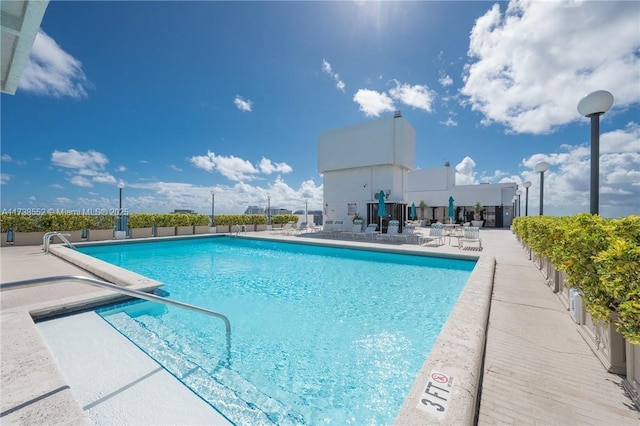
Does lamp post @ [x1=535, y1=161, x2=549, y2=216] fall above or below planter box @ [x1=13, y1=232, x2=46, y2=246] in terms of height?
above

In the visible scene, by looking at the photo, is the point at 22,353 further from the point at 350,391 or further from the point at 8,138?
the point at 8,138

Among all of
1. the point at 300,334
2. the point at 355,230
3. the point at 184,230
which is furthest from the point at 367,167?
the point at 300,334

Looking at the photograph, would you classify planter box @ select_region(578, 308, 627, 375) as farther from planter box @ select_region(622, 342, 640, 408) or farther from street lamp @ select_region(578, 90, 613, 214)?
street lamp @ select_region(578, 90, 613, 214)

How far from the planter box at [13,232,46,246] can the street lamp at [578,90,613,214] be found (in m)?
19.7

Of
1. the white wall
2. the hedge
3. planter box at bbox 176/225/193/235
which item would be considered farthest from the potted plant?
planter box at bbox 176/225/193/235

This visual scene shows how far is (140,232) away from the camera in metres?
15.0

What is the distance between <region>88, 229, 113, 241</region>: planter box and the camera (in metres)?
13.5

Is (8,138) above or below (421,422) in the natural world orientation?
above

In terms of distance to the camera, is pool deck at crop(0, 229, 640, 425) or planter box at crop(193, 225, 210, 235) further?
planter box at crop(193, 225, 210, 235)

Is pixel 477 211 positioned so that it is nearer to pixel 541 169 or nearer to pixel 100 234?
pixel 541 169

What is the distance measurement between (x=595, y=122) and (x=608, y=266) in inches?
151

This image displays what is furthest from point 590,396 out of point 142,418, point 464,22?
point 464,22

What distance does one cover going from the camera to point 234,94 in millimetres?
16844

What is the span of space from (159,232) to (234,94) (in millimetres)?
10121
